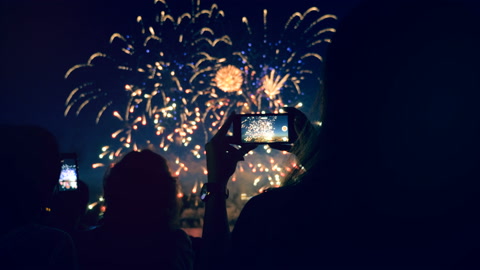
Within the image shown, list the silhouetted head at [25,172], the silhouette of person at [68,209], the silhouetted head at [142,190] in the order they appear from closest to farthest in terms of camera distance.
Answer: the silhouetted head at [25,172]
the silhouetted head at [142,190]
the silhouette of person at [68,209]

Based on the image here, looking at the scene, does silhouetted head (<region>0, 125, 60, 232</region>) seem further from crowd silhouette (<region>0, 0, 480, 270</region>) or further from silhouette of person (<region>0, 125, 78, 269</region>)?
crowd silhouette (<region>0, 0, 480, 270</region>)

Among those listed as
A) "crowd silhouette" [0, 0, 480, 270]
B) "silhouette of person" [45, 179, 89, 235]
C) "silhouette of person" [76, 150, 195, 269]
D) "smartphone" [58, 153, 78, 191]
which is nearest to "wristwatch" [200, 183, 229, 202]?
"silhouette of person" [76, 150, 195, 269]

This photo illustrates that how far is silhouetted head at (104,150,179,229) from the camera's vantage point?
83.2 inches

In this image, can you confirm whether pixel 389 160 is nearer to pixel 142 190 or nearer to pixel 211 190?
pixel 211 190

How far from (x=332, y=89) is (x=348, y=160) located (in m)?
0.25

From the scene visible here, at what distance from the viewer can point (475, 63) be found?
0.79m

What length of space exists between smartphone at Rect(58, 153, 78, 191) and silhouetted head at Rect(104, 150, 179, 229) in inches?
46.1

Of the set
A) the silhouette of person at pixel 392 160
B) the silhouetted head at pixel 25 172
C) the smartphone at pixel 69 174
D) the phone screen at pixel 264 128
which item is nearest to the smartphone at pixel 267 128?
the phone screen at pixel 264 128

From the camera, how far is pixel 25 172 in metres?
1.78

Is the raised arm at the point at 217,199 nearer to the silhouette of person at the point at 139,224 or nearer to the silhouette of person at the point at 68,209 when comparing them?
the silhouette of person at the point at 139,224

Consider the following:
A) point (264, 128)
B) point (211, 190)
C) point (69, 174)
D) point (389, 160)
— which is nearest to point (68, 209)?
point (69, 174)

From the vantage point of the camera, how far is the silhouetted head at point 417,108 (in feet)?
2.56

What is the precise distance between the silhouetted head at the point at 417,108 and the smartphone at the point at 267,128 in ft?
5.55

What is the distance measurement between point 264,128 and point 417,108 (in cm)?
195
